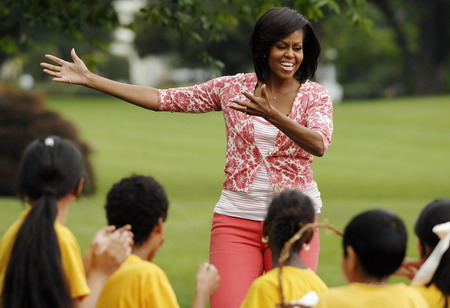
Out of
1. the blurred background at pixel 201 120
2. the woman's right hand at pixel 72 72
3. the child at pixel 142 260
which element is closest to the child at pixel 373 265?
the child at pixel 142 260

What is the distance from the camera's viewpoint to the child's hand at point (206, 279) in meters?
4.12

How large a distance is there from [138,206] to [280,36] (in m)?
1.25

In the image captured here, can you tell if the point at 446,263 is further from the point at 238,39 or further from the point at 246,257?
the point at 238,39

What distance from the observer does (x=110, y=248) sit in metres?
4.12

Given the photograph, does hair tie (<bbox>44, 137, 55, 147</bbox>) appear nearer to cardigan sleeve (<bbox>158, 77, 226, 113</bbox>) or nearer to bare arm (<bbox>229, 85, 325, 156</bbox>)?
bare arm (<bbox>229, 85, 325, 156</bbox>)

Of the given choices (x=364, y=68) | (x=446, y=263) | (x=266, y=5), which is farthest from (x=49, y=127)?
(x=364, y=68)

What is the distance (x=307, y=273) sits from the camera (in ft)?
13.7

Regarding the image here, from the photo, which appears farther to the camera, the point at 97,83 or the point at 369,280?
the point at 97,83

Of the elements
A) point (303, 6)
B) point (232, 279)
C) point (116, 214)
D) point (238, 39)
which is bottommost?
point (232, 279)

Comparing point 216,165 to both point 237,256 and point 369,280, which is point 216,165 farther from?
point 369,280

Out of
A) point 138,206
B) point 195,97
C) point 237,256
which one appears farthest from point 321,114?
point 138,206

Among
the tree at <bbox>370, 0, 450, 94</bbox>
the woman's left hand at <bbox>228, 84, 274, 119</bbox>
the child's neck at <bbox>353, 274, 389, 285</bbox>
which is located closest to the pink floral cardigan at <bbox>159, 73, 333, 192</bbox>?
the woman's left hand at <bbox>228, 84, 274, 119</bbox>

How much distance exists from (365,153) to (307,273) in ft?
77.6

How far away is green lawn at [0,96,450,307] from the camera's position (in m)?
13.5
